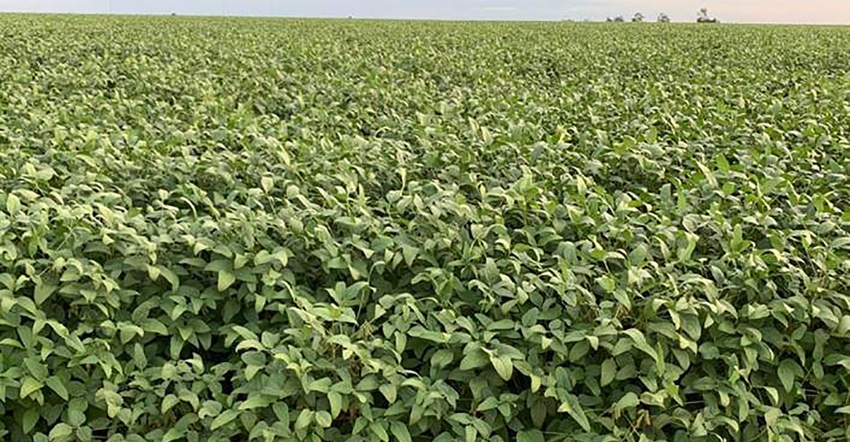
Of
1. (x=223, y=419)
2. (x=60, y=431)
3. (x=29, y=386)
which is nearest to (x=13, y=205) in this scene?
(x=29, y=386)

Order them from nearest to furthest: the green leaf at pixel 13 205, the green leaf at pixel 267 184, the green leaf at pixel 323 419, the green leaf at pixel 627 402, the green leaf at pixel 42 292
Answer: the green leaf at pixel 323 419 < the green leaf at pixel 627 402 < the green leaf at pixel 42 292 < the green leaf at pixel 13 205 < the green leaf at pixel 267 184

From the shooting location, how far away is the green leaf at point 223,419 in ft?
5.80

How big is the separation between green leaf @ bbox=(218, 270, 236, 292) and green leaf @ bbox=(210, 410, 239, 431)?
1.25 feet

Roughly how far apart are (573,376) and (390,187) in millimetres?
1256

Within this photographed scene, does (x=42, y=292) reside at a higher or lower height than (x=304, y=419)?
higher

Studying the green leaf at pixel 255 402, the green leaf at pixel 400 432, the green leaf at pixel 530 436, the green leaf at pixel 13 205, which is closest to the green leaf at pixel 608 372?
the green leaf at pixel 530 436

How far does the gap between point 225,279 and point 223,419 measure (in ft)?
1.42

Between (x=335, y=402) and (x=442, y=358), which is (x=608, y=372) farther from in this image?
(x=335, y=402)

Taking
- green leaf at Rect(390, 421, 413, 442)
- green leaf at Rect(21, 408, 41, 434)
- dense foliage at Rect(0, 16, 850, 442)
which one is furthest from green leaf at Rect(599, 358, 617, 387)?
green leaf at Rect(21, 408, 41, 434)

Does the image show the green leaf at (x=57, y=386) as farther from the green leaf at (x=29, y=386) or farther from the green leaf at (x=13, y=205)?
the green leaf at (x=13, y=205)

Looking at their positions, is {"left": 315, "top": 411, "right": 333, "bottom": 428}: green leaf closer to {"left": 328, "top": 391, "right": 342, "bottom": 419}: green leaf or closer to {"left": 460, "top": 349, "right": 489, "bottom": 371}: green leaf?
{"left": 328, "top": 391, "right": 342, "bottom": 419}: green leaf

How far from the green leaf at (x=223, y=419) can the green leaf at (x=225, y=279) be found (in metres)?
0.38

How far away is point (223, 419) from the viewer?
1775mm

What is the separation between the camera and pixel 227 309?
6.96 feet
